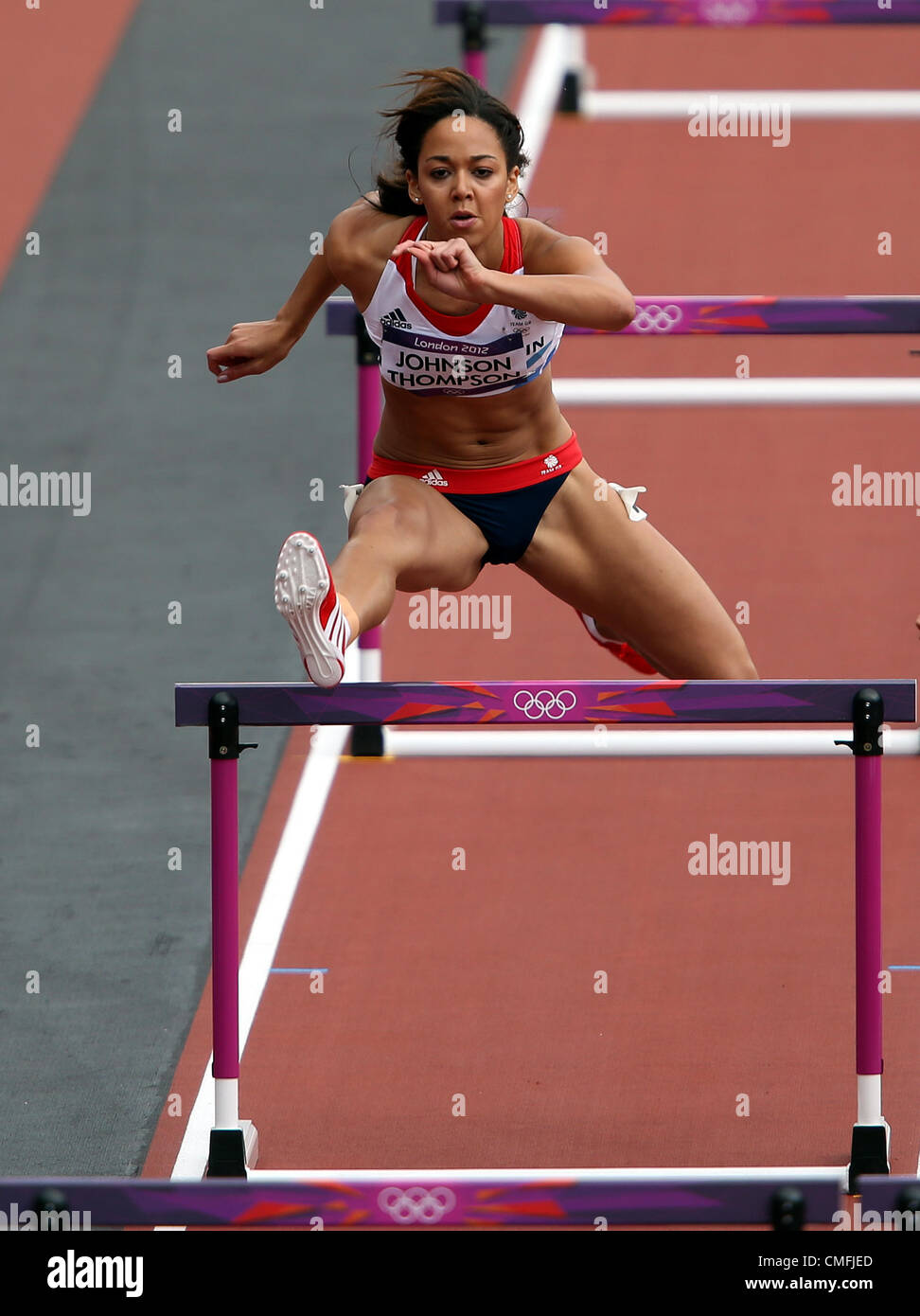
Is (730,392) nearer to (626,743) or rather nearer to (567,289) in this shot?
(626,743)

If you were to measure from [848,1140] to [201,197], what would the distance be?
816cm

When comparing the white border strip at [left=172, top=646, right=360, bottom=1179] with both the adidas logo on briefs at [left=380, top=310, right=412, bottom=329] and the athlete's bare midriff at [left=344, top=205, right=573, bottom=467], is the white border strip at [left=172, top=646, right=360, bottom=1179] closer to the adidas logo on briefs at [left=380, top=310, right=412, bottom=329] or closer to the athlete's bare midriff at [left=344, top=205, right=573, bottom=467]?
the athlete's bare midriff at [left=344, top=205, right=573, bottom=467]

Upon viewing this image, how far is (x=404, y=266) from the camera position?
19.9 feet

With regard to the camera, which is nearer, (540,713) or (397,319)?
(540,713)

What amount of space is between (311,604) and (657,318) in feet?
8.45

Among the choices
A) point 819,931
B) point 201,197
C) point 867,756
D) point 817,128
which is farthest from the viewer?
point 817,128

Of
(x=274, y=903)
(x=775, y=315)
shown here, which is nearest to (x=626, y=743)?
(x=274, y=903)

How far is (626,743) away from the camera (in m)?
8.31

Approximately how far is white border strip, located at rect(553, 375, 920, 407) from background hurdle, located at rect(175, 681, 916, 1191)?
420 cm

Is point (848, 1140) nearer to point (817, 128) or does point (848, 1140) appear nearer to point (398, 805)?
point (398, 805)

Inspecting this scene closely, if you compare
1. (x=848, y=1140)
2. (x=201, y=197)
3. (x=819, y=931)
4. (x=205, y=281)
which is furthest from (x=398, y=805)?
(x=201, y=197)

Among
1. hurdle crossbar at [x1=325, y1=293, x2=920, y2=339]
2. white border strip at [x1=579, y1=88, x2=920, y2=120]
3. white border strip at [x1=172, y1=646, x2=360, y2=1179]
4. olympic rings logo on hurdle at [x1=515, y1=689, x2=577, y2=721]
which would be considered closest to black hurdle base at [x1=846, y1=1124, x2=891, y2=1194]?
olympic rings logo on hurdle at [x1=515, y1=689, x2=577, y2=721]

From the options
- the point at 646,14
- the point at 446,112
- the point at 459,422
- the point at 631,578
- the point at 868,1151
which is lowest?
the point at 868,1151

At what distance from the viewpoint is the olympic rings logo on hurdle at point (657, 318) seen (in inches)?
305
